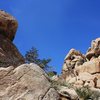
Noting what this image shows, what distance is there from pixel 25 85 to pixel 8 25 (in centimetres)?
1172

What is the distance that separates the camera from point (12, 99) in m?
15.2

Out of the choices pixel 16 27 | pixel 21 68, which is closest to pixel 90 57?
pixel 16 27

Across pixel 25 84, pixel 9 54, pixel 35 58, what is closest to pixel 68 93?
pixel 25 84

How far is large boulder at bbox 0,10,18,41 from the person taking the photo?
2631 centimetres

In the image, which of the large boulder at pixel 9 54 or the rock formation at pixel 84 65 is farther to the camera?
the rock formation at pixel 84 65

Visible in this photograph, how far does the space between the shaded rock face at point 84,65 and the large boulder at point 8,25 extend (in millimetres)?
11154

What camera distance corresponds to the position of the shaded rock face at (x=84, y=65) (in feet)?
125

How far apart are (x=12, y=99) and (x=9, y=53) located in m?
10.7

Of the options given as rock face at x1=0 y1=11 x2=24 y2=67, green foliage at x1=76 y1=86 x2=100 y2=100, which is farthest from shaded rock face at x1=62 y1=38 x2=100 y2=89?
green foliage at x1=76 y1=86 x2=100 y2=100

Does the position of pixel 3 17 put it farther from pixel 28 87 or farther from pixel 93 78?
pixel 93 78

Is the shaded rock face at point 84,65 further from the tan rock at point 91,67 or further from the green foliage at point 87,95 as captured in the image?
the green foliage at point 87,95

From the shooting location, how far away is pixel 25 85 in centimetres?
1573

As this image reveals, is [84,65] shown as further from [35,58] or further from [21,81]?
[21,81]

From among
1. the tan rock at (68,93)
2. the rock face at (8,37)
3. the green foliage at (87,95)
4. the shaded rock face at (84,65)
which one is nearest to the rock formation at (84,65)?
the shaded rock face at (84,65)
